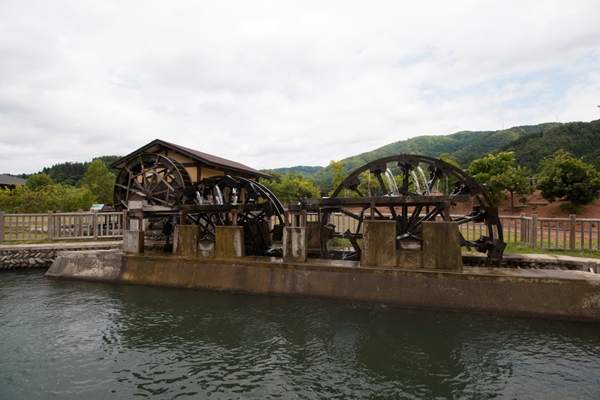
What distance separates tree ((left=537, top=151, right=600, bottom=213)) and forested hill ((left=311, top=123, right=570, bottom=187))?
45.9 m

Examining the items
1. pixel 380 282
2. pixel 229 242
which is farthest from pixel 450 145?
pixel 229 242

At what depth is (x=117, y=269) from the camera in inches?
348

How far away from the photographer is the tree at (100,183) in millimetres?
35844

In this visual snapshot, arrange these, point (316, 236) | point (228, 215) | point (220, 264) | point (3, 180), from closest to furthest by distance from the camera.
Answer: point (220, 264) → point (316, 236) → point (228, 215) → point (3, 180)

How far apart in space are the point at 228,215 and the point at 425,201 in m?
6.54

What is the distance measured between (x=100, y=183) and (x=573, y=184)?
4369 cm

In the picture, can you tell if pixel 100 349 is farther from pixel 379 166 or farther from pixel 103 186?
pixel 103 186

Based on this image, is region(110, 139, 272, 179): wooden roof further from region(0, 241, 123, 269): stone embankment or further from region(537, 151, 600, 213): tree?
region(537, 151, 600, 213): tree

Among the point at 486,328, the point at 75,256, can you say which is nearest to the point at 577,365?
the point at 486,328

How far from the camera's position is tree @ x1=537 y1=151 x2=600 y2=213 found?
22422 mm

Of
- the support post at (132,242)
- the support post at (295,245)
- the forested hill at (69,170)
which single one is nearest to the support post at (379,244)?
the support post at (295,245)

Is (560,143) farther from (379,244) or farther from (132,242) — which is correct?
(132,242)

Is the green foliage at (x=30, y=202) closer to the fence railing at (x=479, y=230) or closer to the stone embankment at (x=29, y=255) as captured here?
the fence railing at (x=479, y=230)

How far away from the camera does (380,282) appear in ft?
22.3
